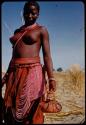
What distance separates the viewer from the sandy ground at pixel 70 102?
25.3ft

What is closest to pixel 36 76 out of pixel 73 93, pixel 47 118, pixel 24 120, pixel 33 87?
pixel 33 87

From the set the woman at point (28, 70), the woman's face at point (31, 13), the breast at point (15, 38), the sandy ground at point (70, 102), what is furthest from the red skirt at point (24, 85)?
the sandy ground at point (70, 102)

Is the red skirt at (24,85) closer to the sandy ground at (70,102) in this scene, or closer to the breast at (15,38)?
the breast at (15,38)

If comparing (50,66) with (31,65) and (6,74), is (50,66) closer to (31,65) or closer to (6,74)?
(31,65)

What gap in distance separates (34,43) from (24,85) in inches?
19.6

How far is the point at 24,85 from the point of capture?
5652 millimetres

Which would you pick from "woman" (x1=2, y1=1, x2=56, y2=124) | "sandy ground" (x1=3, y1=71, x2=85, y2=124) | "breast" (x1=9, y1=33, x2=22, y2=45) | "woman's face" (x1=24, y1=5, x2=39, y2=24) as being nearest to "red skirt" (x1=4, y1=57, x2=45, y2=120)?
"woman" (x1=2, y1=1, x2=56, y2=124)

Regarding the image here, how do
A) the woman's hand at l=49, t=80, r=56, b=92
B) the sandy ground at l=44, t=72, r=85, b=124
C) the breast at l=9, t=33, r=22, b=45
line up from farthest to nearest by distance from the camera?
the sandy ground at l=44, t=72, r=85, b=124 → the breast at l=9, t=33, r=22, b=45 → the woman's hand at l=49, t=80, r=56, b=92

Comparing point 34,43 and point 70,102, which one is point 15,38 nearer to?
point 34,43

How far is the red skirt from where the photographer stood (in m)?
5.62

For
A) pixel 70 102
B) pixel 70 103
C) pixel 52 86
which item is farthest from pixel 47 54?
pixel 70 102

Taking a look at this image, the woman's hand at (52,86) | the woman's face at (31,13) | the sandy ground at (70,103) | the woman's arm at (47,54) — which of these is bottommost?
the sandy ground at (70,103)

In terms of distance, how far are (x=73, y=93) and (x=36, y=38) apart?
5.51m

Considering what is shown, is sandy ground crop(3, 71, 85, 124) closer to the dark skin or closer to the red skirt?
the red skirt
